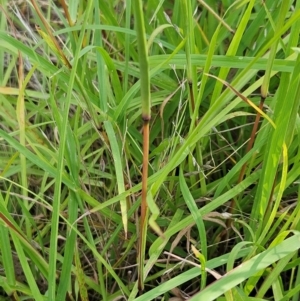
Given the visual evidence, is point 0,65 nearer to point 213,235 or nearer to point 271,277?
point 213,235

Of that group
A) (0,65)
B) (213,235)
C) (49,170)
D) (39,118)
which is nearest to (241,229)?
(213,235)

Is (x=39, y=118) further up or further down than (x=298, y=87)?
further down

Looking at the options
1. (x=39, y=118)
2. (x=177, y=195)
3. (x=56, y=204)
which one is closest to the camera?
(x=56, y=204)

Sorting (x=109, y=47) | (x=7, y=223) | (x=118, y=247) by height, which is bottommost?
(x=118, y=247)

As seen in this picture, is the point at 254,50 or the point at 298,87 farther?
the point at 254,50

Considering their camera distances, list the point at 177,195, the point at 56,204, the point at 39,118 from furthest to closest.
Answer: the point at 39,118 < the point at 177,195 < the point at 56,204

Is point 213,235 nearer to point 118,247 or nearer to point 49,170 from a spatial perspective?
point 118,247
